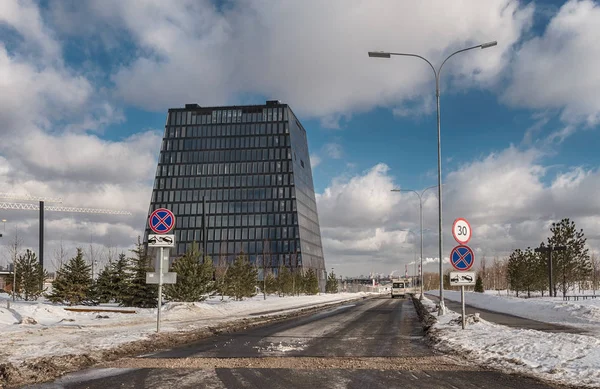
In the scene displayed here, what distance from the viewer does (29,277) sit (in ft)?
141

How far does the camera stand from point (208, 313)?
1102 inches

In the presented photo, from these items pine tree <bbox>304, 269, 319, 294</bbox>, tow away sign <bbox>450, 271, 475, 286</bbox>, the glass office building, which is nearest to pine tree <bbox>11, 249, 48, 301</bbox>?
tow away sign <bbox>450, 271, 475, 286</bbox>

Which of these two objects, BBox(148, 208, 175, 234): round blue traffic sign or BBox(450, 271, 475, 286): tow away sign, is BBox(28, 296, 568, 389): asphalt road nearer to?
BBox(450, 271, 475, 286): tow away sign

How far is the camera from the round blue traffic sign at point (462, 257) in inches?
610

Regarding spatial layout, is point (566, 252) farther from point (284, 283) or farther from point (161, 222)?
point (161, 222)

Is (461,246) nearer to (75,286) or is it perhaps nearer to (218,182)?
(75,286)

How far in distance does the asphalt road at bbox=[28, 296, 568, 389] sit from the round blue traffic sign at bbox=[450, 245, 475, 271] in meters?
3.17

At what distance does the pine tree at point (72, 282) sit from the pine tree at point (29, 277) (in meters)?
10.0

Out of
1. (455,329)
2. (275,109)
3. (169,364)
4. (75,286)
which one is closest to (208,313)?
(75,286)

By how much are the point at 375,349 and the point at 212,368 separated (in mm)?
4714

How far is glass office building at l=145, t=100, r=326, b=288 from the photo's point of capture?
101 meters

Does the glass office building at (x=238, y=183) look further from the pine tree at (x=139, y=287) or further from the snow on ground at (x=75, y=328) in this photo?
the snow on ground at (x=75, y=328)

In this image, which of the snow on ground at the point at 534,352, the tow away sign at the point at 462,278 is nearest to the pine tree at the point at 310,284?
the tow away sign at the point at 462,278

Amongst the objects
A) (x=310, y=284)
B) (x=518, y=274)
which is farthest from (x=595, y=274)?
(x=310, y=284)
